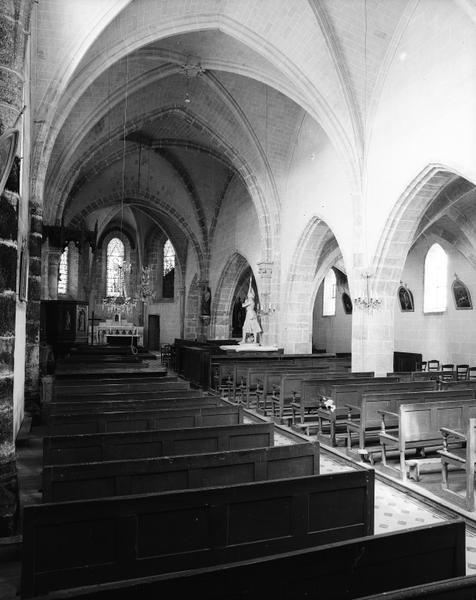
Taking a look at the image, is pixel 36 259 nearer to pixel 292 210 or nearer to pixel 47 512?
pixel 47 512

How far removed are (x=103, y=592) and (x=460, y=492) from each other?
551 centimetres

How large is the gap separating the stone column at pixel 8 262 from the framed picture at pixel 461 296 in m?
17.3

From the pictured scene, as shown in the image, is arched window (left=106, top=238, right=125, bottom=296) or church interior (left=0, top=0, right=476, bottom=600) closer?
church interior (left=0, top=0, right=476, bottom=600)

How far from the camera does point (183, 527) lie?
11.1ft

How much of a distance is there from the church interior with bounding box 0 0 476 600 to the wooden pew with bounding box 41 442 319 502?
17mm

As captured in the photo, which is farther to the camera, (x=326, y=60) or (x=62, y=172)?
(x=62, y=172)

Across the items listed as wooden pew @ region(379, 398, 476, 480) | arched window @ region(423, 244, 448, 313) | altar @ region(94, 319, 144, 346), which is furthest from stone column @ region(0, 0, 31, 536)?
altar @ region(94, 319, 144, 346)

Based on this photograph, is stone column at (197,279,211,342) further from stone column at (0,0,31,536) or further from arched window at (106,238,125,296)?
stone column at (0,0,31,536)

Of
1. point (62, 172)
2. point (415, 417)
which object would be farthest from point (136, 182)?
point (415, 417)

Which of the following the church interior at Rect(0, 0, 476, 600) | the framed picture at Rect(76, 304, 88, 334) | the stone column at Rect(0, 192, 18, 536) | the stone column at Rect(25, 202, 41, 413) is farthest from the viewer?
the framed picture at Rect(76, 304, 88, 334)

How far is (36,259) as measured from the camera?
11531 millimetres

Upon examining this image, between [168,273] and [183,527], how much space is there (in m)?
31.6

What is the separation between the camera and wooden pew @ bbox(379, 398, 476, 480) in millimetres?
6773

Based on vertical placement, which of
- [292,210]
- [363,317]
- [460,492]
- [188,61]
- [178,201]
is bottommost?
[460,492]
